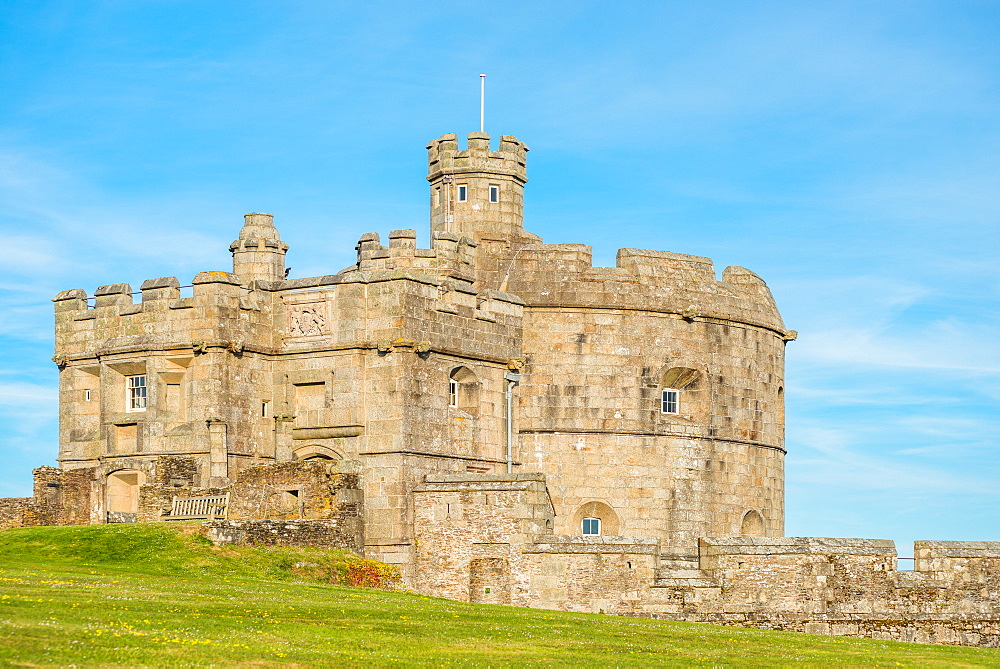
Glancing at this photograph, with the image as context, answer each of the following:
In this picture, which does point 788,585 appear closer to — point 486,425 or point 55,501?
point 486,425

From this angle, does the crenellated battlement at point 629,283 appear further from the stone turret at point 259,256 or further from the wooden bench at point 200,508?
the wooden bench at point 200,508

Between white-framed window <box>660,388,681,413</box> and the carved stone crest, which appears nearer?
the carved stone crest

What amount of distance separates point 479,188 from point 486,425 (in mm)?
9658

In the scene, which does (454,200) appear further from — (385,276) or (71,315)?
(71,315)

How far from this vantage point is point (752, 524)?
49375mm

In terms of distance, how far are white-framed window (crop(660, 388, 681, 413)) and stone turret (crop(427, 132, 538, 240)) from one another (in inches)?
273

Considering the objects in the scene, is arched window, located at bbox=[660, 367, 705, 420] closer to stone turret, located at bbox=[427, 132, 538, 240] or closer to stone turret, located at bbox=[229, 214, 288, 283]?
stone turret, located at bbox=[427, 132, 538, 240]

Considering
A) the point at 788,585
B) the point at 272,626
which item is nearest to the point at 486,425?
the point at 788,585

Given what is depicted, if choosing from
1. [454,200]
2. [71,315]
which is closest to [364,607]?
[71,315]

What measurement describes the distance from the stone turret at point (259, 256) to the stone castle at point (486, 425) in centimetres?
7

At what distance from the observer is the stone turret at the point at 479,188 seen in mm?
50594

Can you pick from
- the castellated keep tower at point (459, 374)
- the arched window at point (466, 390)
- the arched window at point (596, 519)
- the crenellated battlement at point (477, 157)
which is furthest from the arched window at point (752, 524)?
the crenellated battlement at point (477, 157)

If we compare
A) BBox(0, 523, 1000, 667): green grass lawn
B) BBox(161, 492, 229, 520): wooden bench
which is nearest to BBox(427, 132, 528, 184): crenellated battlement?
BBox(161, 492, 229, 520): wooden bench

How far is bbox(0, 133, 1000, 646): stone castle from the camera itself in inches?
1452
